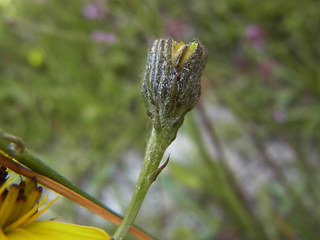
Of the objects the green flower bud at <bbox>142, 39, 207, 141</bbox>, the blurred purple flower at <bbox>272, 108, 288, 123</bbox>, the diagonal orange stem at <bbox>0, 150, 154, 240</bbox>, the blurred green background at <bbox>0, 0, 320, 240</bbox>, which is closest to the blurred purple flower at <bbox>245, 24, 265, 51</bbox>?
the blurred green background at <bbox>0, 0, 320, 240</bbox>

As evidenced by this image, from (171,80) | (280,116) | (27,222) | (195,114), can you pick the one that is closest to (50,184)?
(27,222)

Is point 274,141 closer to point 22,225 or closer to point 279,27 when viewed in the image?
point 279,27

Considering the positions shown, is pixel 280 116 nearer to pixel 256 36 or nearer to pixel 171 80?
pixel 256 36

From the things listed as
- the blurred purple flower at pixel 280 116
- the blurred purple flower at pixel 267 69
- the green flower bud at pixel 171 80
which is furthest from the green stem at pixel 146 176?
the blurred purple flower at pixel 267 69

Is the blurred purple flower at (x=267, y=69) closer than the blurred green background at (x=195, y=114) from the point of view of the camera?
No

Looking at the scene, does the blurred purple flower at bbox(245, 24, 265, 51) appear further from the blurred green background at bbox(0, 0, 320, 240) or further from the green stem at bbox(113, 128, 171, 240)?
the green stem at bbox(113, 128, 171, 240)

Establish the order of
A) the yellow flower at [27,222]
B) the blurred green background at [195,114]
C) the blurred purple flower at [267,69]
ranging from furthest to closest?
the blurred purple flower at [267,69], the blurred green background at [195,114], the yellow flower at [27,222]

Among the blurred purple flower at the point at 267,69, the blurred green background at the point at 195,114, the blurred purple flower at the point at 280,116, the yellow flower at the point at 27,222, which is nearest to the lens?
the yellow flower at the point at 27,222

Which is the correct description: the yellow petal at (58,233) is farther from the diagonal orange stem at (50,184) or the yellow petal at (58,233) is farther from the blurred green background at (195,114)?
the blurred green background at (195,114)
